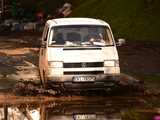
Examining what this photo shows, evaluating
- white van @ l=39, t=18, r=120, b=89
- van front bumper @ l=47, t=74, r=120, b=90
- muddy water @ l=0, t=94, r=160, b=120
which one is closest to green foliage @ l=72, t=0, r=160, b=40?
white van @ l=39, t=18, r=120, b=89

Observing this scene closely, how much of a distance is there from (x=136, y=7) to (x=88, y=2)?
273 inches

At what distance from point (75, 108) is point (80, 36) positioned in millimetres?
2883

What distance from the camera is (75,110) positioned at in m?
13.1

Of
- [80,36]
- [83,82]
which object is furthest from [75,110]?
[80,36]

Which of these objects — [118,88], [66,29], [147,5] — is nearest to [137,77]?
[118,88]

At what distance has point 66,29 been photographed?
618 inches

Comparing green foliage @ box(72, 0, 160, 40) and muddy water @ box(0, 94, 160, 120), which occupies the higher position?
green foliage @ box(72, 0, 160, 40)

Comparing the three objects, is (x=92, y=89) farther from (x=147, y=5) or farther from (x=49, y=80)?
(x=147, y=5)

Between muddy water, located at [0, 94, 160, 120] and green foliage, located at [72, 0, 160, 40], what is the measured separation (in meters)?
15.1

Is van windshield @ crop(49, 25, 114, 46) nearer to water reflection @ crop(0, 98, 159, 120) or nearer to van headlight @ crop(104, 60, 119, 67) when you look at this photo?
van headlight @ crop(104, 60, 119, 67)

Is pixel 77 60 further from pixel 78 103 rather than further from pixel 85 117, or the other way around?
pixel 85 117

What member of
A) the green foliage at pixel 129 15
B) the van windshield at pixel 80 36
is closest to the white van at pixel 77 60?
the van windshield at pixel 80 36

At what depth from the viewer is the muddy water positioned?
12.2 m

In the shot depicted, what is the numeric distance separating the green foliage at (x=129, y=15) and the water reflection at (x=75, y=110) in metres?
15.4
